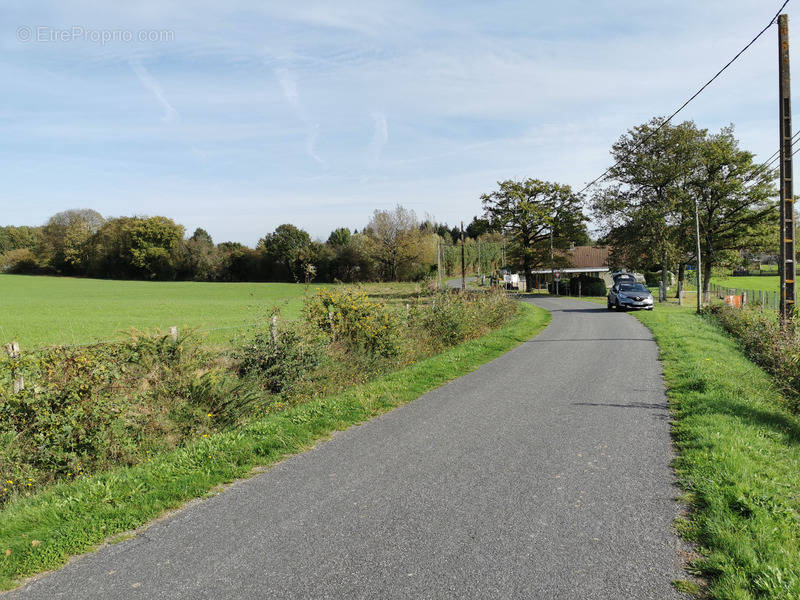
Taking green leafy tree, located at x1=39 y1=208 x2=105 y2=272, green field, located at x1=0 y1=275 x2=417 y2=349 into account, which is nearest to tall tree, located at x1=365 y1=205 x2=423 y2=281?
green field, located at x1=0 y1=275 x2=417 y2=349

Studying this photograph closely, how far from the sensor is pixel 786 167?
44.3 feet

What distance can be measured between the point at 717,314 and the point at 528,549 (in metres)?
23.8

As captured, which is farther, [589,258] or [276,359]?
[589,258]

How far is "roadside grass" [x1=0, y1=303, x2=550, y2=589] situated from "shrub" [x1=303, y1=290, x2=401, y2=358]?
296cm

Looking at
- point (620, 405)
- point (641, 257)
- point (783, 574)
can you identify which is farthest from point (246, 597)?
point (641, 257)

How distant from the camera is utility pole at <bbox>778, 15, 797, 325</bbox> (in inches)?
514

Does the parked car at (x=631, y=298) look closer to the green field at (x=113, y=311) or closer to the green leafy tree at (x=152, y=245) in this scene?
the green field at (x=113, y=311)

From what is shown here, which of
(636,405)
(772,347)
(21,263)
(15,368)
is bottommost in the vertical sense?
(636,405)

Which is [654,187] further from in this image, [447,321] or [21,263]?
[21,263]

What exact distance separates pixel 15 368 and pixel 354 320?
683 centimetres

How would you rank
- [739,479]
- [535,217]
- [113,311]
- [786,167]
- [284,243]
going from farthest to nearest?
[284,243] → [535,217] → [113,311] → [786,167] → [739,479]

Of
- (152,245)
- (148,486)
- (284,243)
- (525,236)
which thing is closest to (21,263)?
(152,245)

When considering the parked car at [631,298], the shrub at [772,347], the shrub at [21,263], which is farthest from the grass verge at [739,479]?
the shrub at [21,263]

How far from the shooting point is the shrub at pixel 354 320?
39.1ft
